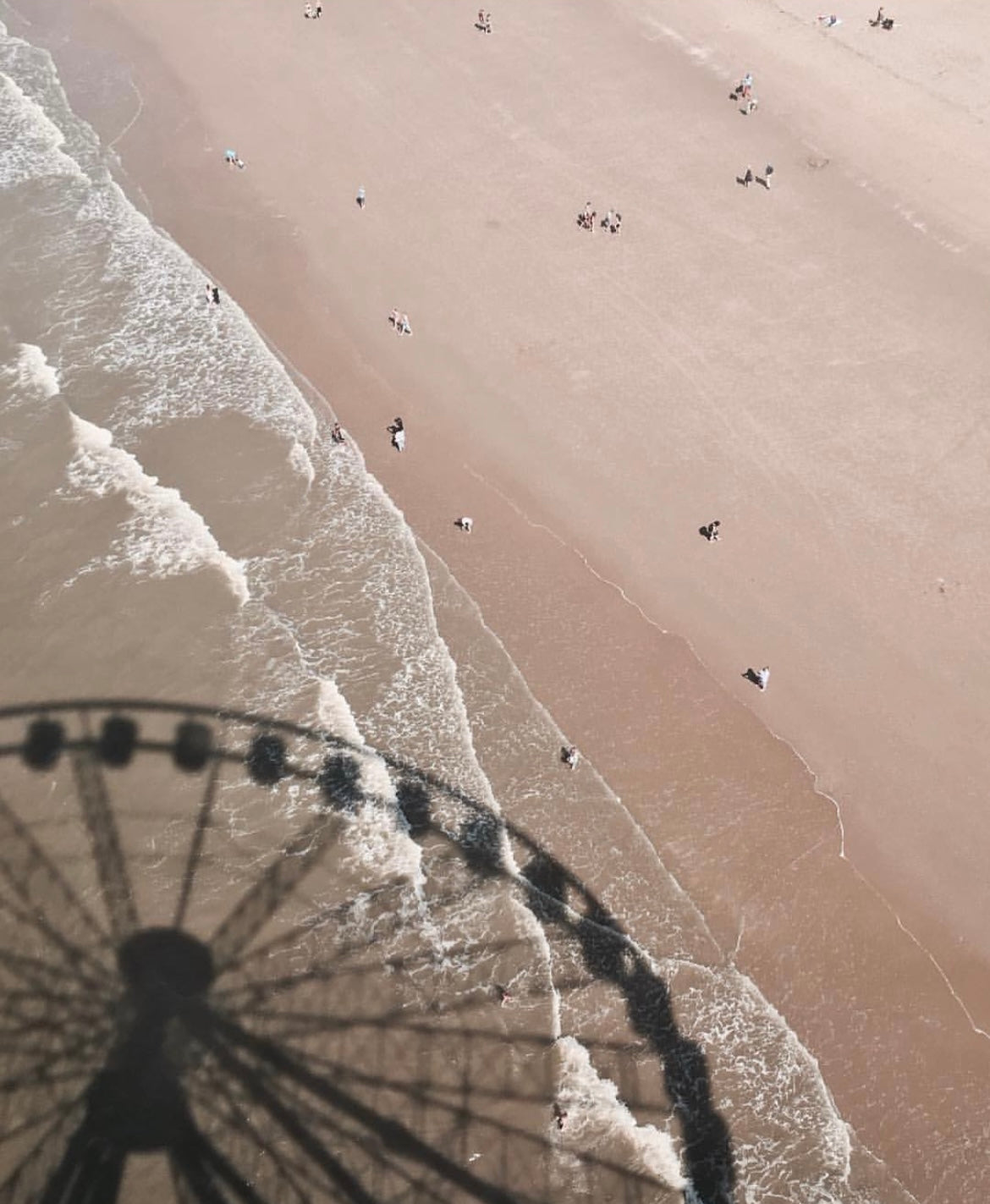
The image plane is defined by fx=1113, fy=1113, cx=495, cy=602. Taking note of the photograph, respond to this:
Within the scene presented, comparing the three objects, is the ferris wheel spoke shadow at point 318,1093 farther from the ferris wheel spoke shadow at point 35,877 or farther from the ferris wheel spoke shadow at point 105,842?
the ferris wheel spoke shadow at point 35,877

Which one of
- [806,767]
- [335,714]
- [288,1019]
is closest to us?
[288,1019]

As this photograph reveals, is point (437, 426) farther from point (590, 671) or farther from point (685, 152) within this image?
point (685, 152)

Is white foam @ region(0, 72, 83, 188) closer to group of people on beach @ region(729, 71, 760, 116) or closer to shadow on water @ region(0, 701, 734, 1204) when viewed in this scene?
group of people on beach @ region(729, 71, 760, 116)

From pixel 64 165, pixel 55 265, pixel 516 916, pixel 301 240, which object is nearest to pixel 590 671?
pixel 516 916

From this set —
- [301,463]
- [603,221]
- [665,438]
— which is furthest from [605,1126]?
[603,221]

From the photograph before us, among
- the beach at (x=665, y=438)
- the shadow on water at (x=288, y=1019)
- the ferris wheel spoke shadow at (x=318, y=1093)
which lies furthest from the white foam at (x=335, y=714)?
the ferris wheel spoke shadow at (x=318, y=1093)

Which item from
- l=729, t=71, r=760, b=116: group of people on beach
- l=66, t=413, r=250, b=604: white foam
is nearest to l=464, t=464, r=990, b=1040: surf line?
l=66, t=413, r=250, b=604: white foam

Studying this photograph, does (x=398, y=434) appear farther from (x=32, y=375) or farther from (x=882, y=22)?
(x=882, y=22)
